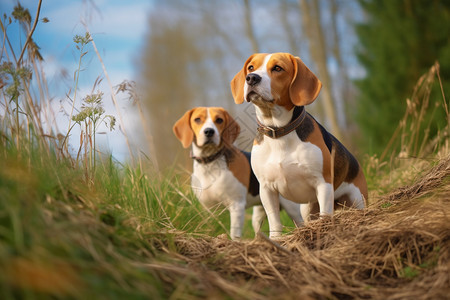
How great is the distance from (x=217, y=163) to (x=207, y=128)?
0.42 meters

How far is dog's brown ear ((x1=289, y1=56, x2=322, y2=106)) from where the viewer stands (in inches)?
130

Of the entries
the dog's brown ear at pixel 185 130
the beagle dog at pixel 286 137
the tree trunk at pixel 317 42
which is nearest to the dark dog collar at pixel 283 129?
the beagle dog at pixel 286 137

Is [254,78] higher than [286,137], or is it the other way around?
[254,78]

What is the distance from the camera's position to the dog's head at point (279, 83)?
10.7 feet

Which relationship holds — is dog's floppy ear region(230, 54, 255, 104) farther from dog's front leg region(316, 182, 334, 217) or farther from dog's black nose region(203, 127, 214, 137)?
dog's front leg region(316, 182, 334, 217)

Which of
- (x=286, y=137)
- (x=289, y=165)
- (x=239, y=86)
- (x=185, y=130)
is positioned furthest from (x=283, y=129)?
(x=185, y=130)

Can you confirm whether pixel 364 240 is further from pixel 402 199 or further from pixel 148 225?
pixel 148 225

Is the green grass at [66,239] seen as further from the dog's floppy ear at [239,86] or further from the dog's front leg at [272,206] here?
the dog's floppy ear at [239,86]

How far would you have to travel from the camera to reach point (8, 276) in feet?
4.51

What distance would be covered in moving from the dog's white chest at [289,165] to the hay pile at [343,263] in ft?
2.16

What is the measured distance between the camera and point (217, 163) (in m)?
4.65

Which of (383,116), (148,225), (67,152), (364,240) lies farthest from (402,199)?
(383,116)

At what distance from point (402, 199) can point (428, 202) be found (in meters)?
0.57

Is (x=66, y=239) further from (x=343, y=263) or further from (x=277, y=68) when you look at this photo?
(x=277, y=68)
